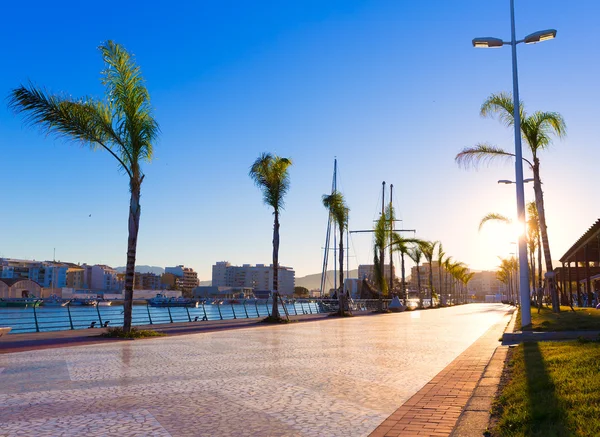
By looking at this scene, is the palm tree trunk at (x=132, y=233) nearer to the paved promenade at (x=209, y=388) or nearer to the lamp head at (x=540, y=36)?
the paved promenade at (x=209, y=388)

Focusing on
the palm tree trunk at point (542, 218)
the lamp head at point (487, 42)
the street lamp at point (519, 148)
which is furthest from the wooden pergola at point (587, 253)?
the lamp head at point (487, 42)

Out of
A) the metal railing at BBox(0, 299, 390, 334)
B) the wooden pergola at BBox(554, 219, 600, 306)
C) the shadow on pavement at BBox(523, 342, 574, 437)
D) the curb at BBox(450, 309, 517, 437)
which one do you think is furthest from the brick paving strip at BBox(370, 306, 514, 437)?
the wooden pergola at BBox(554, 219, 600, 306)

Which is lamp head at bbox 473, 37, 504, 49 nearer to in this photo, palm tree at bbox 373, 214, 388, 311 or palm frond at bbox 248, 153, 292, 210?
palm frond at bbox 248, 153, 292, 210

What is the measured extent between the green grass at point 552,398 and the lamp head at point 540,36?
11.5 m

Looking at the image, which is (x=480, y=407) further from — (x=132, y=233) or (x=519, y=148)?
(x=132, y=233)

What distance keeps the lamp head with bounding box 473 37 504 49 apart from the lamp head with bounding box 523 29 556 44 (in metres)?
0.94

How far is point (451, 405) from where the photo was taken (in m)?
6.32

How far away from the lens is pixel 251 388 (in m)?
7.64

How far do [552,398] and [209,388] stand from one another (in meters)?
4.46

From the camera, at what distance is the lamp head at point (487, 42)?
16766mm

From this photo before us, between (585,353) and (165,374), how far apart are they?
6764 millimetres

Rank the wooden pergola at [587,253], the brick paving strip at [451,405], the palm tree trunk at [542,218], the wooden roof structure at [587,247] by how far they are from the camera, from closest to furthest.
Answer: the brick paving strip at [451,405], the palm tree trunk at [542,218], the wooden roof structure at [587,247], the wooden pergola at [587,253]

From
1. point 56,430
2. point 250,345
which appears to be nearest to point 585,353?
point 56,430

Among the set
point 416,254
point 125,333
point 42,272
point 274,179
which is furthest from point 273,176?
point 42,272
